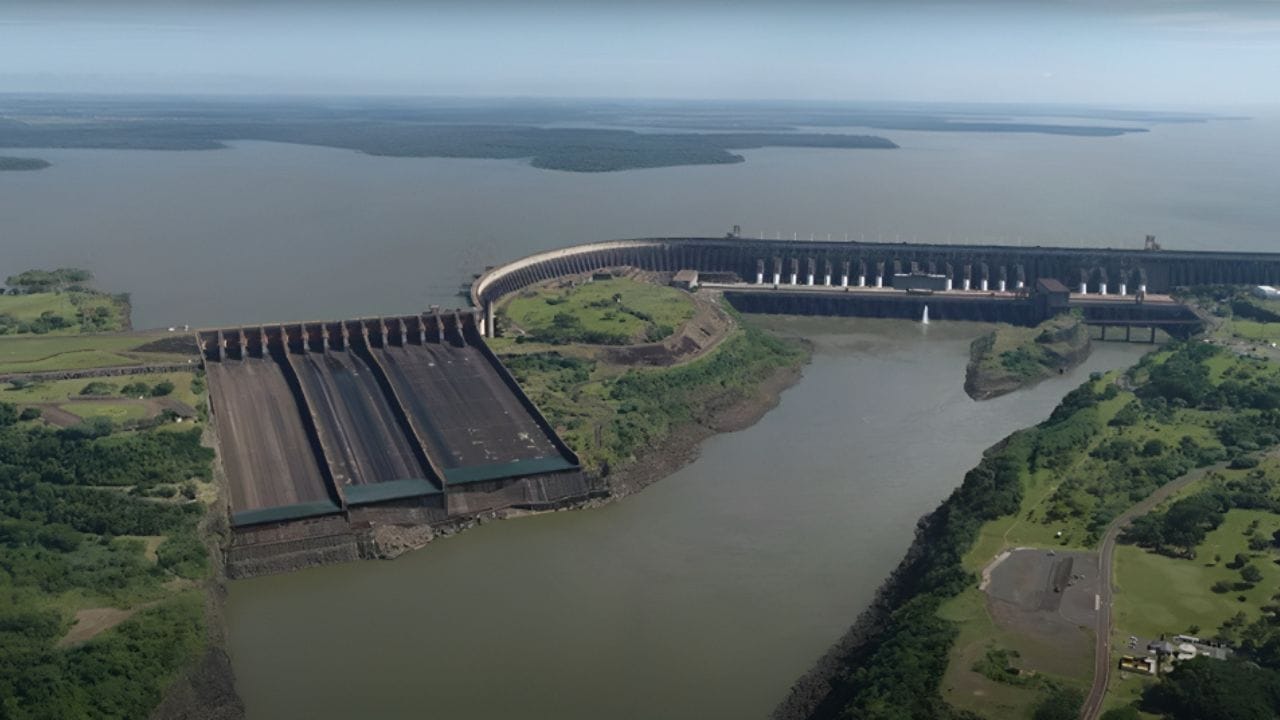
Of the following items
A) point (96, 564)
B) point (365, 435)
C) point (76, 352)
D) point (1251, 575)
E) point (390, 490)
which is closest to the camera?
point (1251, 575)

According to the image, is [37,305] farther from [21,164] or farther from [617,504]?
[21,164]

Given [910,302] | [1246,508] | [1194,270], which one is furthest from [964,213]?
[1246,508]

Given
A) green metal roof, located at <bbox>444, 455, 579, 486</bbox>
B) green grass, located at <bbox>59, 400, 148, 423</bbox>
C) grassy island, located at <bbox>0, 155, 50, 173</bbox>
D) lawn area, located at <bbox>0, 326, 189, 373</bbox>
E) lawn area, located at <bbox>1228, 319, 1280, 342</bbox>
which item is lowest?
green metal roof, located at <bbox>444, 455, 579, 486</bbox>

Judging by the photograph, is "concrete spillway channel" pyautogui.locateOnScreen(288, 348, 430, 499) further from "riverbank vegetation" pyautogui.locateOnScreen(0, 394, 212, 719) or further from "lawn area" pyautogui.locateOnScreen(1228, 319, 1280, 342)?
"lawn area" pyautogui.locateOnScreen(1228, 319, 1280, 342)

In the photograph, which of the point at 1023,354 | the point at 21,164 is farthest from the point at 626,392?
the point at 21,164

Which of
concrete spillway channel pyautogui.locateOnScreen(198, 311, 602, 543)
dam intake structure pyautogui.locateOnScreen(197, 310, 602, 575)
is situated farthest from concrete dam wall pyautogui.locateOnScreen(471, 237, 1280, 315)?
concrete spillway channel pyautogui.locateOnScreen(198, 311, 602, 543)

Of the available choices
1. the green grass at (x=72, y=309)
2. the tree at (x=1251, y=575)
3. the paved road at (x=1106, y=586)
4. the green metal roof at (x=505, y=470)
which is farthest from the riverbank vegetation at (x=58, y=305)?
the tree at (x=1251, y=575)
